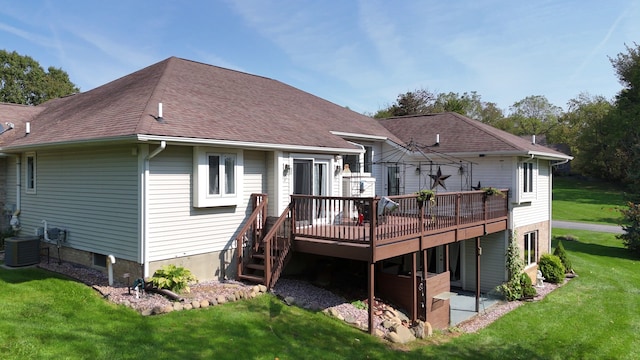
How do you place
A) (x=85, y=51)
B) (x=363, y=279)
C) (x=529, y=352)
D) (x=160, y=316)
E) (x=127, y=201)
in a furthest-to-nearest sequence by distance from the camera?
1. (x=85, y=51)
2. (x=363, y=279)
3. (x=529, y=352)
4. (x=127, y=201)
5. (x=160, y=316)

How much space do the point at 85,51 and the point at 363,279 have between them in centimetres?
2693

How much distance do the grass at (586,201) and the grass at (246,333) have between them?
61.0ft

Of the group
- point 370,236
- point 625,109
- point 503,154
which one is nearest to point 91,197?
point 370,236

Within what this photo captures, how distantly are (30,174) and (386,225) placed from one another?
1109 centimetres

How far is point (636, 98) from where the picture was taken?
43.3 m

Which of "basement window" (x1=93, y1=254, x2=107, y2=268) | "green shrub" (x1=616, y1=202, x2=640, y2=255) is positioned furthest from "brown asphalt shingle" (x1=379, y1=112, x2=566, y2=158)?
"basement window" (x1=93, y1=254, x2=107, y2=268)

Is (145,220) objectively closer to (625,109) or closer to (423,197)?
(423,197)

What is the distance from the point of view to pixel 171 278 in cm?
939

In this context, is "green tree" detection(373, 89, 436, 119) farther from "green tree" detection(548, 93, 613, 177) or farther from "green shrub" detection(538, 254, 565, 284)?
"green shrub" detection(538, 254, 565, 284)

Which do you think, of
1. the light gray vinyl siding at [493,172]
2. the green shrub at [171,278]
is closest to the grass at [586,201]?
the light gray vinyl siding at [493,172]

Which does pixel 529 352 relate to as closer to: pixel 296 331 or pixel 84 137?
pixel 296 331

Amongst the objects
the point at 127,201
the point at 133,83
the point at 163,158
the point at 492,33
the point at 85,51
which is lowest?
the point at 127,201

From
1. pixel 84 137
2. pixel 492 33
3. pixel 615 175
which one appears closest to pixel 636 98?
pixel 615 175

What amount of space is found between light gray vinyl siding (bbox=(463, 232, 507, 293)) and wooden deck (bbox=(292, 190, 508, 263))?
2.17 meters
